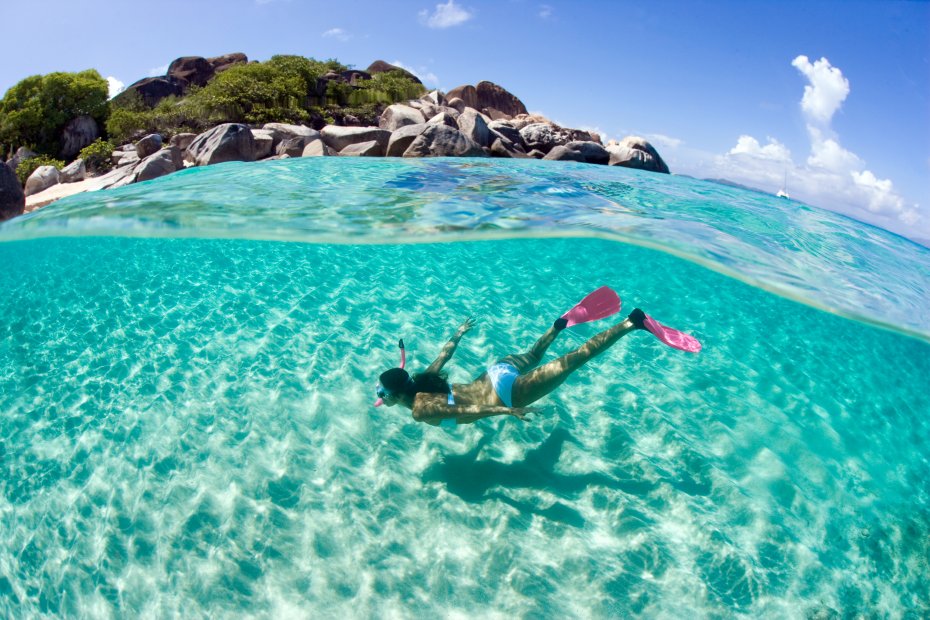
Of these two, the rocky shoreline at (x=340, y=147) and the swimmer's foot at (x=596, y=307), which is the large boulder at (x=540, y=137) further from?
the swimmer's foot at (x=596, y=307)

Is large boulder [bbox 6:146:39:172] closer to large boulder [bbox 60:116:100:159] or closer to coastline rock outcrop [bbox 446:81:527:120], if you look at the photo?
large boulder [bbox 60:116:100:159]

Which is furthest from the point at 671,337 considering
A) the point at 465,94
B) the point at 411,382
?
the point at 465,94

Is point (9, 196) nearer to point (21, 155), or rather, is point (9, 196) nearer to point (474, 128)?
point (474, 128)

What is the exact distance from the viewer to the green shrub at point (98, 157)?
803 inches

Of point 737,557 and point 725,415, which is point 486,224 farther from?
point 737,557

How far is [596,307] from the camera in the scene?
6012mm

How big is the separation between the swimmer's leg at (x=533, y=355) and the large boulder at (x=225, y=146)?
13790 mm

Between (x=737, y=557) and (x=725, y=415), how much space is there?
87.0 inches

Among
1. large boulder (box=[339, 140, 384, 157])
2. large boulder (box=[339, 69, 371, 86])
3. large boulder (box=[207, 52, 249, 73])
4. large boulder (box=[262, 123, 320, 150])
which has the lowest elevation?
large boulder (box=[339, 140, 384, 157])

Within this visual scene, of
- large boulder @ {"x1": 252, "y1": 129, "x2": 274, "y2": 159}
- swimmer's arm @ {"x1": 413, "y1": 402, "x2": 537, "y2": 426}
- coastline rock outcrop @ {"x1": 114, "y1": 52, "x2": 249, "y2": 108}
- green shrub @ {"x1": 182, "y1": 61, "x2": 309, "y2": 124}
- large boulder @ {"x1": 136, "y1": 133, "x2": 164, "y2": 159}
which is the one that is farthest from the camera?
coastline rock outcrop @ {"x1": 114, "y1": 52, "x2": 249, "y2": 108}

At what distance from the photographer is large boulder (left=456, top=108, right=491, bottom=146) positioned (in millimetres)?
17658

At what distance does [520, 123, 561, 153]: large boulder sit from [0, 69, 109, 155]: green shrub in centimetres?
2455

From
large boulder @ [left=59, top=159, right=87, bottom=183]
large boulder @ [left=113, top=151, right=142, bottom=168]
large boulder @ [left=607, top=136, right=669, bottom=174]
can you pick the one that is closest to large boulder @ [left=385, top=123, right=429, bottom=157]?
large boulder @ [left=607, top=136, right=669, bottom=174]

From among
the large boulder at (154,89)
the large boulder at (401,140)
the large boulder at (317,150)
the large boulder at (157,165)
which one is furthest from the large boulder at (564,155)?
the large boulder at (154,89)
